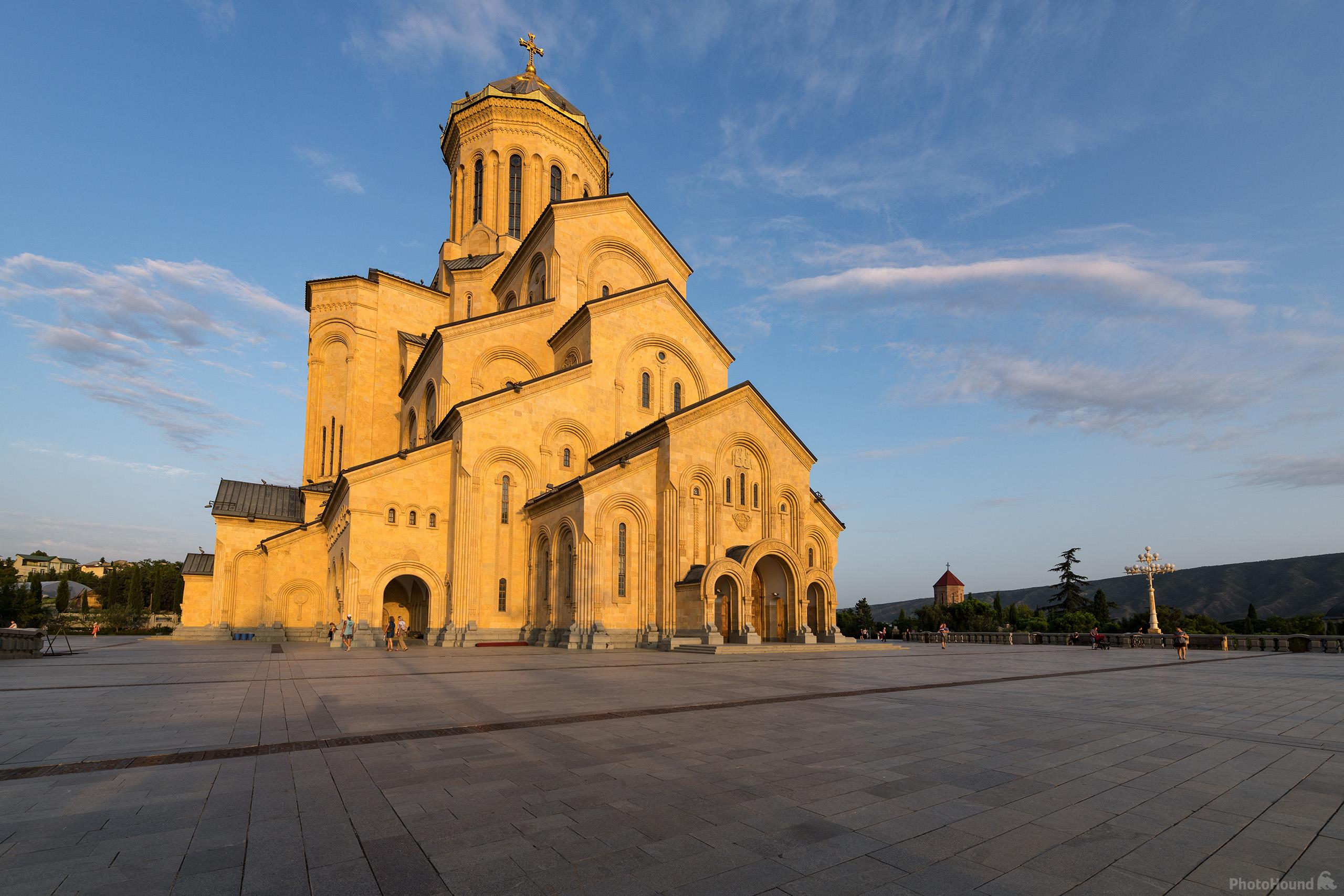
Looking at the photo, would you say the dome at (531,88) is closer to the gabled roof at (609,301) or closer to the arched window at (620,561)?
the gabled roof at (609,301)

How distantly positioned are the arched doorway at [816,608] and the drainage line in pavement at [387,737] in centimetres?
1454

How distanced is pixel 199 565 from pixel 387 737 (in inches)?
1499

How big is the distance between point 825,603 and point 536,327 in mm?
18526

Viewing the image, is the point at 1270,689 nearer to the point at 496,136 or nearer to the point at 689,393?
the point at 689,393

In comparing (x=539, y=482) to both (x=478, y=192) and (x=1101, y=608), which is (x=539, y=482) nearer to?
(x=478, y=192)

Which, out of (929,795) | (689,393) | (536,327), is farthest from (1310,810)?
(536,327)

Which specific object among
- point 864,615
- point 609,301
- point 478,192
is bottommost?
point 864,615

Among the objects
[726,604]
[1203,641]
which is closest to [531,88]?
[726,604]

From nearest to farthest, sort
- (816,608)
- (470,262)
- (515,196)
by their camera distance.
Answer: (816,608) < (470,262) < (515,196)

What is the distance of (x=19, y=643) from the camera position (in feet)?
64.8

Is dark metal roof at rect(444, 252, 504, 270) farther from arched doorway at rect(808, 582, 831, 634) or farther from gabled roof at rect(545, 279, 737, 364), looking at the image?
arched doorway at rect(808, 582, 831, 634)

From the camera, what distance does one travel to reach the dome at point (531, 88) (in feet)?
146

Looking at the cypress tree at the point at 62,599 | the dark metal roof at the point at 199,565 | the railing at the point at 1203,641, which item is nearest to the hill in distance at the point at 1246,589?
the railing at the point at 1203,641

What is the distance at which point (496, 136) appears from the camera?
4291cm
